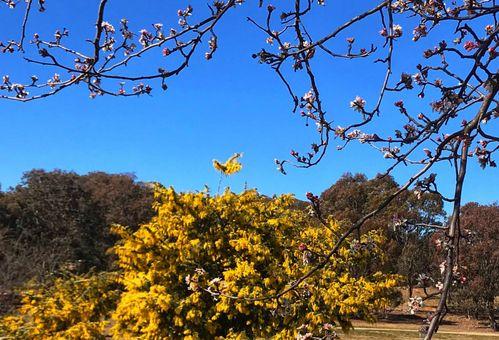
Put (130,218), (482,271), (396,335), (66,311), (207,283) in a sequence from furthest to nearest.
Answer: (130,218) < (482,271) < (396,335) < (207,283) < (66,311)

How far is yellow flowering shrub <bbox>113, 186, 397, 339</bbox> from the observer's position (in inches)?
339

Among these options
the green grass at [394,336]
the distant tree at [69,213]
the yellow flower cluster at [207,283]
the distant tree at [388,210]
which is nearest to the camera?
the yellow flower cluster at [207,283]

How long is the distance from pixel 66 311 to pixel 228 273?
8.90ft

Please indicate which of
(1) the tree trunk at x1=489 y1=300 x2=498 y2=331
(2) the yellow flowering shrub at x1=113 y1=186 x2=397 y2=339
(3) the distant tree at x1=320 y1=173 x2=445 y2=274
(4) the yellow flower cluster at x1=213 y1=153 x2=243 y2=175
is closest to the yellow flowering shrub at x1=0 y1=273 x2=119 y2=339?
(2) the yellow flowering shrub at x1=113 y1=186 x2=397 y2=339

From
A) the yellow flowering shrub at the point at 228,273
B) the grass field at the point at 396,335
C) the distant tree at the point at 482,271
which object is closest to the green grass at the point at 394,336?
the grass field at the point at 396,335

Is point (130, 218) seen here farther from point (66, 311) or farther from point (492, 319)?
point (66, 311)

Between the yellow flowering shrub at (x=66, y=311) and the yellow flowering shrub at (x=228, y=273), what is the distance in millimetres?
387

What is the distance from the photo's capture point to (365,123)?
239cm

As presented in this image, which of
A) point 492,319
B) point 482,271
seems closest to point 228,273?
point 482,271

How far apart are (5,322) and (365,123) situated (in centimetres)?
713

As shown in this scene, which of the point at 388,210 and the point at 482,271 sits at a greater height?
the point at 388,210

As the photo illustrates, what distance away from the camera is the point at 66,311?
7.98 meters

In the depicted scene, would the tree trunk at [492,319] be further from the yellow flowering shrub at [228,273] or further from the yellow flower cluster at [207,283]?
the yellow flower cluster at [207,283]

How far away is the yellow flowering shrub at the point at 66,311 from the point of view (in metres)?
7.51
